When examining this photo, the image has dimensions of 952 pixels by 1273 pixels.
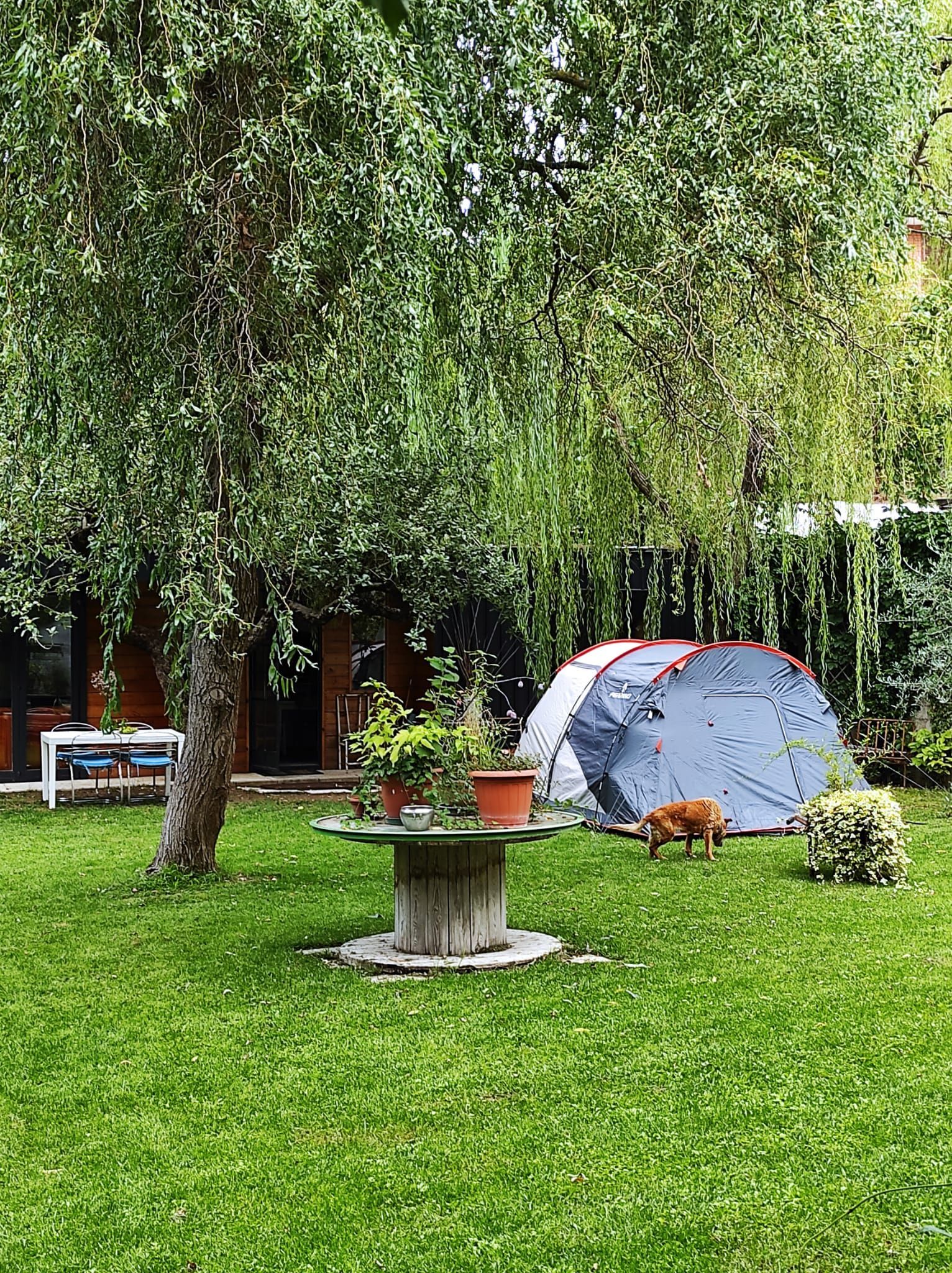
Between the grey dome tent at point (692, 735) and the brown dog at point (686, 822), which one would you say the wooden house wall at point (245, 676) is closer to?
the grey dome tent at point (692, 735)

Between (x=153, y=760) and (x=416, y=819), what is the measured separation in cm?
687

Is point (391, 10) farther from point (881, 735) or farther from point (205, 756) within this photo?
point (881, 735)

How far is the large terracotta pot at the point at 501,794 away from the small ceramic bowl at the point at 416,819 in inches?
9.1

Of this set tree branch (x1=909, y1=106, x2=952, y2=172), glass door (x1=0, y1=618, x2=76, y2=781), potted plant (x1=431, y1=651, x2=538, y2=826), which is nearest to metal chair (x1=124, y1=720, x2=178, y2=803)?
glass door (x1=0, y1=618, x2=76, y2=781)

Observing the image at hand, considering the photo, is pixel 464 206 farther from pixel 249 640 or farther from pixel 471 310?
pixel 249 640

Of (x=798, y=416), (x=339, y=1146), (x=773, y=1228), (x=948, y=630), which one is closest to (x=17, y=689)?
(x=798, y=416)

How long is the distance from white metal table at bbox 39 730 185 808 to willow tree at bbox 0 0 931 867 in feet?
11.1

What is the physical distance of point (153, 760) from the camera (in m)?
11.6

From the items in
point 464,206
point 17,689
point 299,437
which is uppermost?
point 464,206

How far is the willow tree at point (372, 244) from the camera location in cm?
486

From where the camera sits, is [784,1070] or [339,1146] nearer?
[339,1146]

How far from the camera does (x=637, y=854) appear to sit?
30.2ft

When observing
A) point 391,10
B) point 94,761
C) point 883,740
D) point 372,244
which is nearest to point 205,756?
point 372,244

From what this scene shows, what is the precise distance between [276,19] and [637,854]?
6.19 metres
